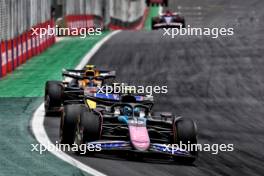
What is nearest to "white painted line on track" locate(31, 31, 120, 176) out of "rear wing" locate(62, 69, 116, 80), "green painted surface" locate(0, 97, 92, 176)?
"green painted surface" locate(0, 97, 92, 176)

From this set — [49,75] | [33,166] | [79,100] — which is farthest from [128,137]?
[49,75]

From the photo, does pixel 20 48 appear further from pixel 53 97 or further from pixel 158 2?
pixel 158 2

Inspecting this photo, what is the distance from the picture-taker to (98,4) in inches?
2283

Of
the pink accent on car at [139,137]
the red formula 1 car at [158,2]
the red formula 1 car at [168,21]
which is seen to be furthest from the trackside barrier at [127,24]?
the pink accent on car at [139,137]

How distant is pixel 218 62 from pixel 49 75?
6456 mm

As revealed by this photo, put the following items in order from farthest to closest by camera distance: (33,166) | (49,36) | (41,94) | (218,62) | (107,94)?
(49,36) → (218,62) → (41,94) → (107,94) → (33,166)

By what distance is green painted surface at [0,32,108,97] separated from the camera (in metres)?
23.7

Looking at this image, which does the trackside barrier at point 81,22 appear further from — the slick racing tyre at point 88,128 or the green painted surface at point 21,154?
the slick racing tyre at point 88,128

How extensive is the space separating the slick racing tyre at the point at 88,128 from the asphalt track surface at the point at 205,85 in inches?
15.5

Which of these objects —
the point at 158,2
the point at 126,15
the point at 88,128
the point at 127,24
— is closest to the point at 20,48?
the point at 88,128

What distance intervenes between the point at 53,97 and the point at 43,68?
10.9 m

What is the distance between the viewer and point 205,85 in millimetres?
25094

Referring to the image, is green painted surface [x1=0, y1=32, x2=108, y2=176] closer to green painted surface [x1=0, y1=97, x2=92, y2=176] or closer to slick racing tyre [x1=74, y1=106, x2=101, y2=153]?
green painted surface [x1=0, y1=97, x2=92, y2=176]

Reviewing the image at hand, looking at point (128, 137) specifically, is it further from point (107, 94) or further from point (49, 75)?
point (49, 75)
